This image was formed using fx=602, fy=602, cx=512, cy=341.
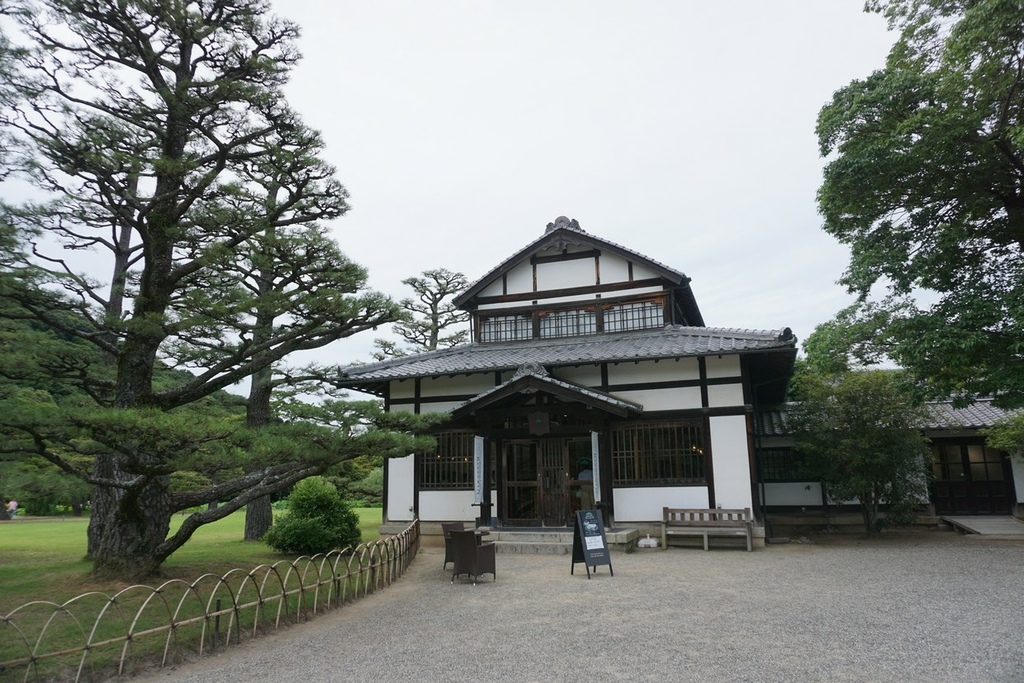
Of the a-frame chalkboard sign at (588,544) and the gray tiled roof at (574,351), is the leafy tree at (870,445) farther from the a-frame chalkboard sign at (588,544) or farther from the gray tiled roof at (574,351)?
the a-frame chalkboard sign at (588,544)

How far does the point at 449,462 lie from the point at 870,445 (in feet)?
32.7

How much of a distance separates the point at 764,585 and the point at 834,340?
17627 mm

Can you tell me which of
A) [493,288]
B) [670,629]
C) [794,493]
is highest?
[493,288]

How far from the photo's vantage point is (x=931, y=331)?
11.1 meters

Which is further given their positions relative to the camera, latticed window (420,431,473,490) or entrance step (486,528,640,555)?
latticed window (420,431,473,490)

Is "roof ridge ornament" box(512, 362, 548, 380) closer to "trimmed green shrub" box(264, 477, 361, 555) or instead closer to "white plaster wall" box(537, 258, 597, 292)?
"white plaster wall" box(537, 258, 597, 292)

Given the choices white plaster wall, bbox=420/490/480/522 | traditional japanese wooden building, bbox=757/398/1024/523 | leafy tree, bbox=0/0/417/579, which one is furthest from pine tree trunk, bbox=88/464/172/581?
traditional japanese wooden building, bbox=757/398/1024/523

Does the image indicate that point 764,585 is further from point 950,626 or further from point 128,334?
point 128,334

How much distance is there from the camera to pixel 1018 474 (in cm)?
1734

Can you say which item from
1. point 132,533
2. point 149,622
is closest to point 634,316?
point 132,533

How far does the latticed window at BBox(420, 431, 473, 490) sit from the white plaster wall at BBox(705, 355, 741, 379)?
6.00 metres

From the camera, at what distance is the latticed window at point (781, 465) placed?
59.3 ft

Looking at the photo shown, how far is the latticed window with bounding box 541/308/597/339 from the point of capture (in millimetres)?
16844

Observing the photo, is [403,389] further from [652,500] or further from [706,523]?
[706,523]
